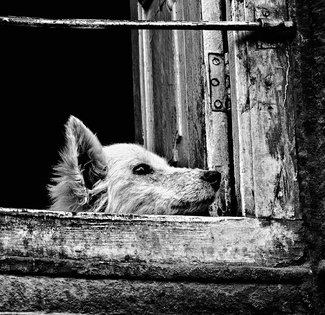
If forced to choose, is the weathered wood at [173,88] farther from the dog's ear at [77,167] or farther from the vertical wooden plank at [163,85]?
the dog's ear at [77,167]

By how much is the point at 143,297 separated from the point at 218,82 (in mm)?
1214

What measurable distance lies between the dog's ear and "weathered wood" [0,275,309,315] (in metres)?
1.22

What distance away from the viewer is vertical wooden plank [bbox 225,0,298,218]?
377 centimetres

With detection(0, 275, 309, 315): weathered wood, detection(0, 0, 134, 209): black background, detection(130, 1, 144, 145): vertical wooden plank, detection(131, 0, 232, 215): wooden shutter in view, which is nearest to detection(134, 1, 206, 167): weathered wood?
detection(131, 0, 232, 215): wooden shutter

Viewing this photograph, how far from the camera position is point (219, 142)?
13.4 ft

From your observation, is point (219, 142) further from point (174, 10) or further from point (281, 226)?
point (174, 10)

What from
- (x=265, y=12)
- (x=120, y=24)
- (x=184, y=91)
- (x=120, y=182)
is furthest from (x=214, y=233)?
(x=120, y=182)

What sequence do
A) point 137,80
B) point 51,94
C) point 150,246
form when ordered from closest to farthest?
1. point 150,246
2. point 137,80
3. point 51,94

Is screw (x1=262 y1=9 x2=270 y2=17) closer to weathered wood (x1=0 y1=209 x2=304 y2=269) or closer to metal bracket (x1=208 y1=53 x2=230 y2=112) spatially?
metal bracket (x1=208 y1=53 x2=230 y2=112)

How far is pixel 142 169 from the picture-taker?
4.95 m

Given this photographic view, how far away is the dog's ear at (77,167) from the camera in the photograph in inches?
177

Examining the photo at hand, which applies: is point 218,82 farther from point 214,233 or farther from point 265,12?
point 214,233

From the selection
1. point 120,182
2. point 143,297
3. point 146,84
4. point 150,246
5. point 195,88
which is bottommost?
point 143,297

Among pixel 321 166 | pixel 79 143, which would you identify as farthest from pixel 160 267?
pixel 79 143
